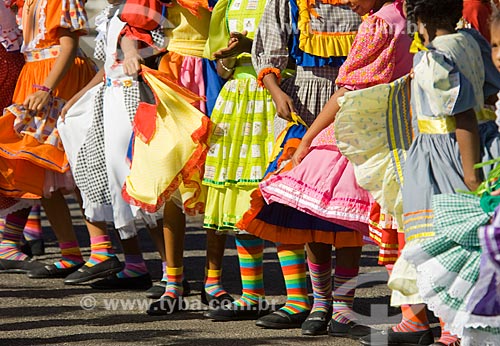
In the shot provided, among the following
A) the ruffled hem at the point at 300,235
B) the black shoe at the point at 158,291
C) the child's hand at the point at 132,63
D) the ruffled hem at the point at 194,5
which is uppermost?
the ruffled hem at the point at 194,5

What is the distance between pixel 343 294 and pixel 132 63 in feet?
5.86

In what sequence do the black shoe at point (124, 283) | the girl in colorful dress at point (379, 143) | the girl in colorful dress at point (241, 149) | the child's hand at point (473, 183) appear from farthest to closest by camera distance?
1. the black shoe at point (124, 283)
2. the girl in colorful dress at point (241, 149)
3. the girl in colorful dress at point (379, 143)
4. the child's hand at point (473, 183)

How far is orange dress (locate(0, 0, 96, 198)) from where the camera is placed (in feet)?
23.9

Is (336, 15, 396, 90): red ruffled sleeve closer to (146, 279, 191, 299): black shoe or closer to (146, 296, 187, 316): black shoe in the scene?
(146, 296, 187, 316): black shoe

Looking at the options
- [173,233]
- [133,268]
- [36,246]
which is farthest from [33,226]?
[173,233]

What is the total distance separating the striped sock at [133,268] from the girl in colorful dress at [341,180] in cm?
146

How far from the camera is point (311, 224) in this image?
225 inches

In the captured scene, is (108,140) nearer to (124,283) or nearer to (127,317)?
(124,283)

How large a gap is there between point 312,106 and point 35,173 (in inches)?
94.1

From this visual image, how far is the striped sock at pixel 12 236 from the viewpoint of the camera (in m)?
7.80

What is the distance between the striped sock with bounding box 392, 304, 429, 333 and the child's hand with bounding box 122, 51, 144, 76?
2128 mm

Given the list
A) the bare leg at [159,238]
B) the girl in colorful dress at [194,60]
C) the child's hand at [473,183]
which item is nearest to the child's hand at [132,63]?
the girl in colorful dress at [194,60]

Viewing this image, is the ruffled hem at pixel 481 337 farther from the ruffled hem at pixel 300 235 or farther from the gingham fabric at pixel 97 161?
the gingham fabric at pixel 97 161

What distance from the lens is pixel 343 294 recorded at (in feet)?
18.6
